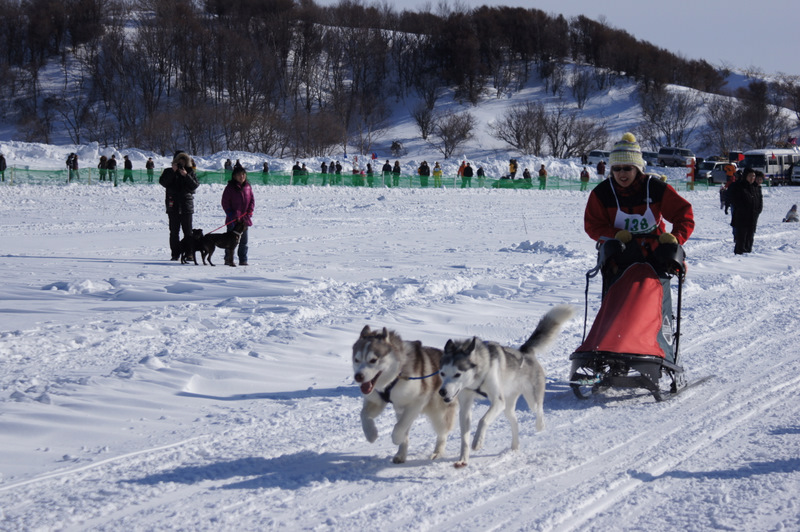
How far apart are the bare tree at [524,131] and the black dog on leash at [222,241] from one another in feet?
172

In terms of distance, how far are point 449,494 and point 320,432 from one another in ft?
3.69

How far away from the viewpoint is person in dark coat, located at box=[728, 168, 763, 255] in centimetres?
1330

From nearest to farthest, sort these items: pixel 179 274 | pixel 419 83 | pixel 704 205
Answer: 1. pixel 179 274
2. pixel 704 205
3. pixel 419 83

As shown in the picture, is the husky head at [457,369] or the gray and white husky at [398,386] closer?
the husky head at [457,369]

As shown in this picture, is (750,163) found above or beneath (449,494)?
above

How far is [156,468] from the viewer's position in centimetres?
370

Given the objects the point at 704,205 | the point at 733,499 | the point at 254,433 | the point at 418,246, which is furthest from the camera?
the point at 704,205

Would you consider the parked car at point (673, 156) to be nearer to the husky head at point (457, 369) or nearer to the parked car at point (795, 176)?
the parked car at point (795, 176)

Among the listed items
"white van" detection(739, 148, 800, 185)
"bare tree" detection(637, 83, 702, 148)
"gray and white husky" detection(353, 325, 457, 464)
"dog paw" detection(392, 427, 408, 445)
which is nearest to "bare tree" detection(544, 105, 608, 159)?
"bare tree" detection(637, 83, 702, 148)

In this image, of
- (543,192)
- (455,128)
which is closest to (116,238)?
(543,192)

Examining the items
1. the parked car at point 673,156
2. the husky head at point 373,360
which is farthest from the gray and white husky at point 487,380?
the parked car at point 673,156

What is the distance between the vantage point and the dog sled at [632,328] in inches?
190

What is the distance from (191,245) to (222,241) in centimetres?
46

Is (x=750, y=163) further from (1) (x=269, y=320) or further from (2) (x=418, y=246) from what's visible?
(1) (x=269, y=320)
